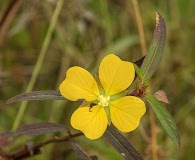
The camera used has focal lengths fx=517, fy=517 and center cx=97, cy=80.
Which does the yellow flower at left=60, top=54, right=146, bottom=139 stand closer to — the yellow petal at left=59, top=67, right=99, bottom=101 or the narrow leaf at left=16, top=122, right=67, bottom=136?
the yellow petal at left=59, top=67, right=99, bottom=101

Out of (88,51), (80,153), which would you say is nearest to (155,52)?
(80,153)

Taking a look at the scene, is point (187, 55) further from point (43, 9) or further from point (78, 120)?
point (78, 120)

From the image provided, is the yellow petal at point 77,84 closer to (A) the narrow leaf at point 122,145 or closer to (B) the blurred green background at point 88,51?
(A) the narrow leaf at point 122,145

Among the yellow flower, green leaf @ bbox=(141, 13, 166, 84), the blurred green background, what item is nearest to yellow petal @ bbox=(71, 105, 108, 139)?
the yellow flower

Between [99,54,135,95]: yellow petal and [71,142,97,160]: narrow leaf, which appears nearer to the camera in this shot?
[99,54,135,95]: yellow petal

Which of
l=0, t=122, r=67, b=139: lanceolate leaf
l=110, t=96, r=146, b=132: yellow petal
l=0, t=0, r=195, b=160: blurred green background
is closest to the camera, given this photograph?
l=110, t=96, r=146, b=132: yellow petal

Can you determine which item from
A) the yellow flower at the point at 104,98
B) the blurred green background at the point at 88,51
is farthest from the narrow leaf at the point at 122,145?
the blurred green background at the point at 88,51

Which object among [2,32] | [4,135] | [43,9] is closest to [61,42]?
[43,9]
